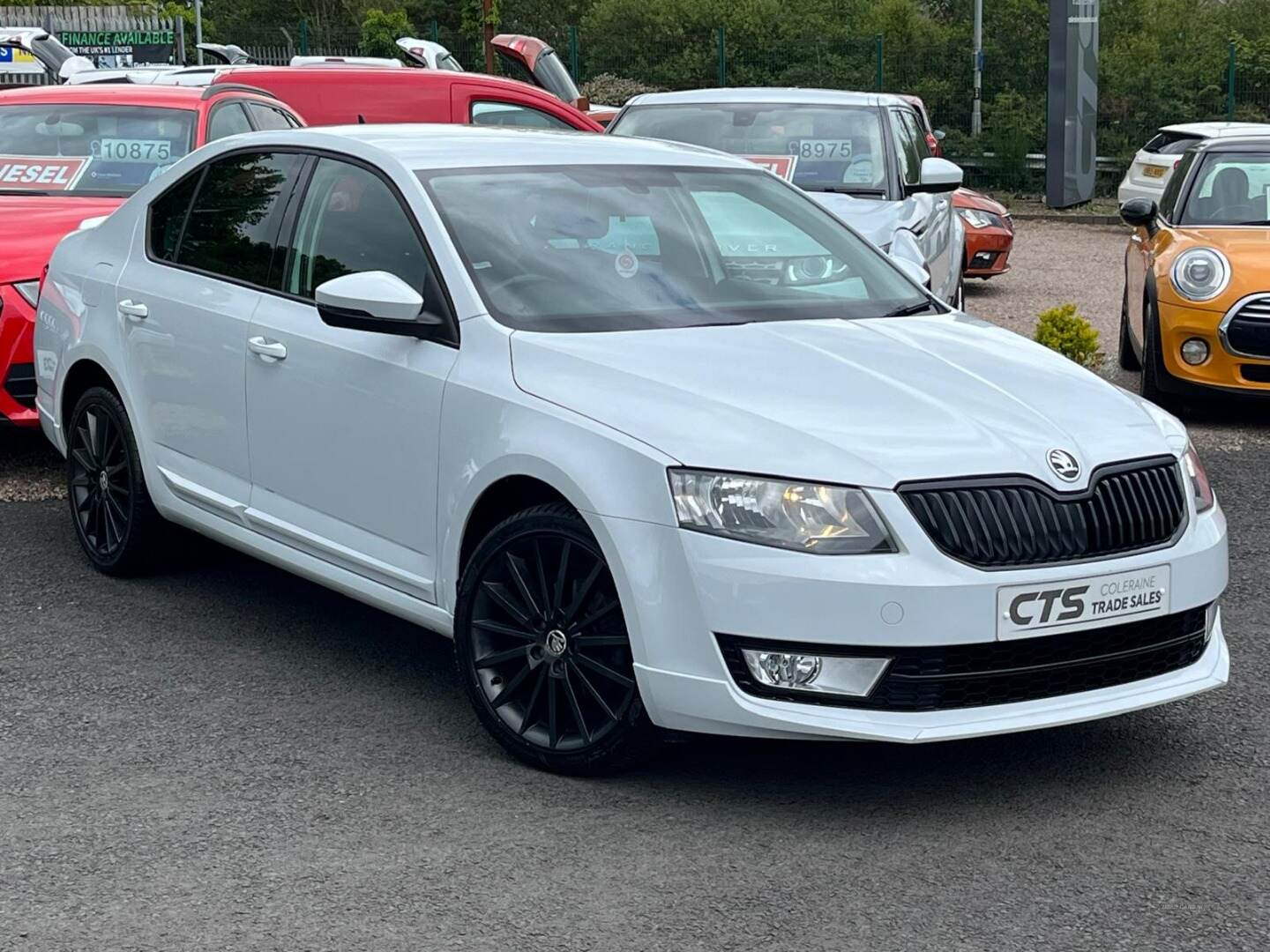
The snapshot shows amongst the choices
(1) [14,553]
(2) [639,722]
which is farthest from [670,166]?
(1) [14,553]

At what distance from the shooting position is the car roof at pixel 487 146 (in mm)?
5406

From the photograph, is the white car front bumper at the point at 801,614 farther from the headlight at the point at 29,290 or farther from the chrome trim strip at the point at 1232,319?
the chrome trim strip at the point at 1232,319

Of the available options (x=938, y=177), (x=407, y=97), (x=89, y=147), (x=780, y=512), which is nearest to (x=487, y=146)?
(x=780, y=512)

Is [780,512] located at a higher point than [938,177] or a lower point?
lower

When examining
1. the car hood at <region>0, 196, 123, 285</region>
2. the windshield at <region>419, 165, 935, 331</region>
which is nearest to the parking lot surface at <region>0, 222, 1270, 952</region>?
the windshield at <region>419, 165, 935, 331</region>

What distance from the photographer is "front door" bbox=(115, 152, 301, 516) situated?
5.68 metres

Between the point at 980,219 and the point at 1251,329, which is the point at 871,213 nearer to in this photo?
the point at 1251,329

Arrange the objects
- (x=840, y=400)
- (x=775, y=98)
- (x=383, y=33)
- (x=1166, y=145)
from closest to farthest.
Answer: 1. (x=840, y=400)
2. (x=775, y=98)
3. (x=1166, y=145)
4. (x=383, y=33)

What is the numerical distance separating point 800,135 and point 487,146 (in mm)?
5766

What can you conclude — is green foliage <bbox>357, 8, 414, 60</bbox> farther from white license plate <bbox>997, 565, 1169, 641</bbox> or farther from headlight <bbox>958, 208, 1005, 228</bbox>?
white license plate <bbox>997, 565, 1169, 641</bbox>

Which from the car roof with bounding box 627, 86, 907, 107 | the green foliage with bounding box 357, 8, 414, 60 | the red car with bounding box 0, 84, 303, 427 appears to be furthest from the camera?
the green foliage with bounding box 357, 8, 414, 60

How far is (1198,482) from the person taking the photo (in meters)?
4.72

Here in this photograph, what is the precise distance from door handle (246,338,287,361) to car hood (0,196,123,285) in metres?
2.74

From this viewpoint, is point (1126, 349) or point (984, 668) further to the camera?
point (1126, 349)
